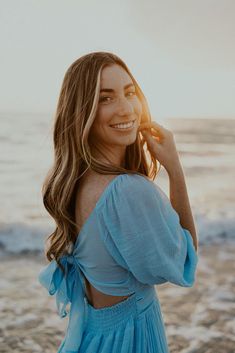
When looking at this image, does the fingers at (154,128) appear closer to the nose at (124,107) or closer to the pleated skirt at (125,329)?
the nose at (124,107)

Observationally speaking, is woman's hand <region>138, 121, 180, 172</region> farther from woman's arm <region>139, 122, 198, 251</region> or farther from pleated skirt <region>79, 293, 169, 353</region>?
pleated skirt <region>79, 293, 169, 353</region>

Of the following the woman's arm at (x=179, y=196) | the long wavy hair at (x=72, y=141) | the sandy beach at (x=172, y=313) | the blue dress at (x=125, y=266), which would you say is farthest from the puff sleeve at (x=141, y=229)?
the sandy beach at (x=172, y=313)

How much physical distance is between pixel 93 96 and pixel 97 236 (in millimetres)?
496

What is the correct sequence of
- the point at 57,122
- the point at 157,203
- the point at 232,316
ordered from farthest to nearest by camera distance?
the point at 232,316
the point at 57,122
the point at 157,203

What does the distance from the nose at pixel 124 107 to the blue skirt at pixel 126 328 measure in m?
0.67

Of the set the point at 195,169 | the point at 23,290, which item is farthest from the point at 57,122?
the point at 195,169

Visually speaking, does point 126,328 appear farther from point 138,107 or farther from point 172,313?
point 172,313

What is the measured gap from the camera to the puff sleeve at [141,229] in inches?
66.5

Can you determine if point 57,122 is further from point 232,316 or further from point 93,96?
point 232,316

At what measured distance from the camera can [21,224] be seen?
31.2 feet

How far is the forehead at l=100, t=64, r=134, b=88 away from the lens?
1845 mm

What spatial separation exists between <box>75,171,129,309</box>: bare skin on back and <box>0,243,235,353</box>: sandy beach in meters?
2.65

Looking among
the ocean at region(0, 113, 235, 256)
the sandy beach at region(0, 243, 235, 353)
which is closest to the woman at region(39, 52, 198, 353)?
the ocean at region(0, 113, 235, 256)

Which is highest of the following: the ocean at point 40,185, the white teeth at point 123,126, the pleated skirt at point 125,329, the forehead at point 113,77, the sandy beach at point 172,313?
the forehead at point 113,77
